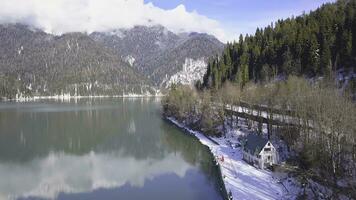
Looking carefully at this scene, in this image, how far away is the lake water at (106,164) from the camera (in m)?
44.6

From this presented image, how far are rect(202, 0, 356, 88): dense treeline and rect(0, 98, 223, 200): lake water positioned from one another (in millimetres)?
29831

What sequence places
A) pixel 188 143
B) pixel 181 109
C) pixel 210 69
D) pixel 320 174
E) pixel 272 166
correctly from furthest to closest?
pixel 210 69 < pixel 181 109 < pixel 188 143 < pixel 272 166 < pixel 320 174

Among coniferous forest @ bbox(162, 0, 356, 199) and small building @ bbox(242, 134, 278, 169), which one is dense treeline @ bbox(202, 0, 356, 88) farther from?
small building @ bbox(242, 134, 278, 169)

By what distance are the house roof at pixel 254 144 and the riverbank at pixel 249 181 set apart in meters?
1.98

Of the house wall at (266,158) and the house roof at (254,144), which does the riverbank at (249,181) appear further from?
the house roof at (254,144)

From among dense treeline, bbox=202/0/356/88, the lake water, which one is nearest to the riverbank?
the lake water

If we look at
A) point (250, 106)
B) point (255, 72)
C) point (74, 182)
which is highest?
point (255, 72)

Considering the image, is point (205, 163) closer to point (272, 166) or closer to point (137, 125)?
point (272, 166)

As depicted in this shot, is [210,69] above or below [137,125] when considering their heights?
above

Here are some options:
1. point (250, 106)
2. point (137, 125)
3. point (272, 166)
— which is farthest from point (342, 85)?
point (137, 125)

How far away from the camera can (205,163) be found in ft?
188

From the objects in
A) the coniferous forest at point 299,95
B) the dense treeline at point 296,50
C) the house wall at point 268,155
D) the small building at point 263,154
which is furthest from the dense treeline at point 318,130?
the dense treeline at point 296,50

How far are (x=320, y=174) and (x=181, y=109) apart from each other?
2638 inches

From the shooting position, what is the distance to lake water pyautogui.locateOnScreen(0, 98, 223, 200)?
44625 mm
